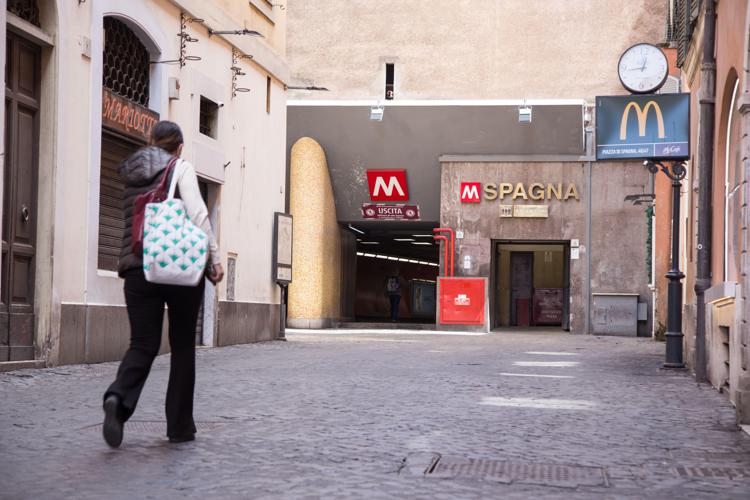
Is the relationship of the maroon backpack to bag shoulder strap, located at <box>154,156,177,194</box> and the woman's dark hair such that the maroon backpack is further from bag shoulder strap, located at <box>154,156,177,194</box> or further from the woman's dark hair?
the woman's dark hair

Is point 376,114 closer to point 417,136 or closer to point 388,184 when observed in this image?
point 417,136

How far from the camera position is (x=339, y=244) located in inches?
1378

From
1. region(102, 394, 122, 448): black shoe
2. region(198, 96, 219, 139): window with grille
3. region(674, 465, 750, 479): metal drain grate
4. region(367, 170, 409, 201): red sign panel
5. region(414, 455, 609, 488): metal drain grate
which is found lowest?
region(674, 465, 750, 479): metal drain grate

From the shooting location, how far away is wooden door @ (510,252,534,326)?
127ft

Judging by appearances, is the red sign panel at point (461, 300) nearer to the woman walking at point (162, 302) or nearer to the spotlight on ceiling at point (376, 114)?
the spotlight on ceiling at point (376, 114)

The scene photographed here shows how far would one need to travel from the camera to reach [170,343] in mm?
6477

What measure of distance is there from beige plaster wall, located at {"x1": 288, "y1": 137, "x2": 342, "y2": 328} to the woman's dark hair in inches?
1011

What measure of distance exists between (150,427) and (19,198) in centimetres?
540

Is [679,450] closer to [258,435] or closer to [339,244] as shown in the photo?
[258,435]

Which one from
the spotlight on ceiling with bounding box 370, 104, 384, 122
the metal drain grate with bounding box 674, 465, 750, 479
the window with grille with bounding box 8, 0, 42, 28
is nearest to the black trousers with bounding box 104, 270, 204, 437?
the metal drain grate with bounding box 674, 465, 750, 479

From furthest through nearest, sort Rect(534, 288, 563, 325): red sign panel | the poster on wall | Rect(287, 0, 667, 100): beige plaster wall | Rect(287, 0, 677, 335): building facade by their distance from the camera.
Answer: Rect(534, 288, 563, 325): red sign panel < Rect(287, 0, 667, 100): beige plaster wall < Rect(287, 0, 677, 335): building facade < the poster on wall

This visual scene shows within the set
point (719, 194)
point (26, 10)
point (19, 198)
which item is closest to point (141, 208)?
point (19, 198)

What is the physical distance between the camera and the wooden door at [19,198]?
11727 millimetres

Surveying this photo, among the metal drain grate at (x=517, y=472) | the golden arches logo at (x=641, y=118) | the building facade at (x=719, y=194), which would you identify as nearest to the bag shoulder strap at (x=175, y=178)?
the metal drain grate at (x=517, y=472)
